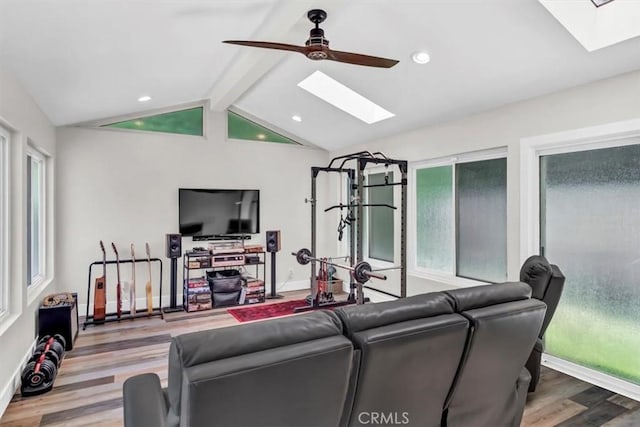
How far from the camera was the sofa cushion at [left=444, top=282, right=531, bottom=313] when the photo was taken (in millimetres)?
1809

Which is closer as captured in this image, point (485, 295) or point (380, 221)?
point (485, 295)

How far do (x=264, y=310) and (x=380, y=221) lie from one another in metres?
2.18

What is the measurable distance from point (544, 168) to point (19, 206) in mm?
4562

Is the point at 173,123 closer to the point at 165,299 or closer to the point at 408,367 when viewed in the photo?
the point at 165,299

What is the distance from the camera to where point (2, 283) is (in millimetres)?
2848

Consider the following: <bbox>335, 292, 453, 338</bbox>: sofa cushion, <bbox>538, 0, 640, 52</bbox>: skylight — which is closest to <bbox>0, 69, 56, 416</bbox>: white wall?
<bbox>335, 292, 453, 338</bbox>: sofa cushion

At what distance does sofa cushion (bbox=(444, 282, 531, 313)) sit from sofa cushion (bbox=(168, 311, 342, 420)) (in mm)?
685

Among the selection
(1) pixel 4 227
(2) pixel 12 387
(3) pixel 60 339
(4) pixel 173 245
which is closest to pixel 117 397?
(2) pixel 12 387

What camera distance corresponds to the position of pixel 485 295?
6.17ft

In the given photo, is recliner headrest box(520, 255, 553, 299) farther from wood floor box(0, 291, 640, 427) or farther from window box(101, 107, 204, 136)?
window box(101, 107, 204, 136)

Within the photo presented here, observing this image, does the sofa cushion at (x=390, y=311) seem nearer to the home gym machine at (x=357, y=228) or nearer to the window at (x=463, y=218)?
the home gym machine at (x=357, y=228)

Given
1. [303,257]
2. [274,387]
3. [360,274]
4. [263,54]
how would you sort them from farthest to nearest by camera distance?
[303,257] → [360,274] → [263,54] → [274,387]

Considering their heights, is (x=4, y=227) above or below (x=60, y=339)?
above

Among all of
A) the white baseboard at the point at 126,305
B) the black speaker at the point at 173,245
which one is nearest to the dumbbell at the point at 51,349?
the white baseboard at the point at 126,305
